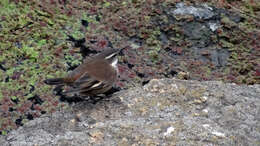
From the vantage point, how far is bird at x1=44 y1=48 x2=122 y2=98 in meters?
3.72

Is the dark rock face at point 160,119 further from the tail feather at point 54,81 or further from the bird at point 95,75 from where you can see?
the tail feather at point 54,81

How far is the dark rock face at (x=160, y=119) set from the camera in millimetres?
3227

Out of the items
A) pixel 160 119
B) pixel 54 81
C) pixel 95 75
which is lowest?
pixel 160 119

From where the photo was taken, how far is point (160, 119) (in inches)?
137

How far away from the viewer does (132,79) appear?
3975 millimetres

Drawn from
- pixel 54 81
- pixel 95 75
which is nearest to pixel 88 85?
pixel 95 75

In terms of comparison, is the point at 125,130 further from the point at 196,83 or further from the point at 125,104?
the point at 196,83

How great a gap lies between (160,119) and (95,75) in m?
0.86

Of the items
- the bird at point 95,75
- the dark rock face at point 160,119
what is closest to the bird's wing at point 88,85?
the bird at point 95,75

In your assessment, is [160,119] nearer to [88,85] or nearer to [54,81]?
[88,85]

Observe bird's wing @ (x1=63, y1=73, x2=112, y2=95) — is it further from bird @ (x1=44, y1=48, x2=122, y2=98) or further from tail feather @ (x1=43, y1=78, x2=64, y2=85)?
tail feather @ (x1=43, y1=78, x2=64, y2=85)

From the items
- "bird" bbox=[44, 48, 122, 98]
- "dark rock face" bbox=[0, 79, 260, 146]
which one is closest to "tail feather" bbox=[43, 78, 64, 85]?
"bird" bbox=[44, 48, 122, 98]

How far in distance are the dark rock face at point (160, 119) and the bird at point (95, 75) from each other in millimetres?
158

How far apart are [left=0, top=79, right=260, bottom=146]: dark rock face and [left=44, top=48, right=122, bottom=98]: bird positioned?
16cm
